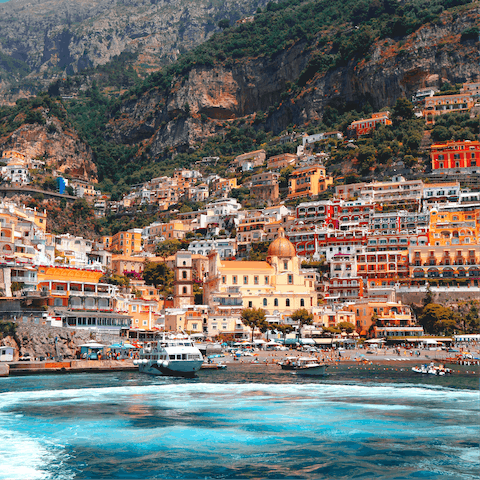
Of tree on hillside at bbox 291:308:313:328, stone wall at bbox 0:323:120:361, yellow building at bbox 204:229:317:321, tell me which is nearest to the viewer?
stone wall at bbox 0:323:120:361

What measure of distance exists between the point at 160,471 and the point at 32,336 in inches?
1691

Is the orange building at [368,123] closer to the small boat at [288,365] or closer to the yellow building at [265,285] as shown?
the yellow building at [265,285]

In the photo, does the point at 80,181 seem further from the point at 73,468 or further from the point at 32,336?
the point at 73,468

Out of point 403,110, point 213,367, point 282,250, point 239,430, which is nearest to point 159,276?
point 282,250

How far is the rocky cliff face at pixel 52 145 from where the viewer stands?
172m

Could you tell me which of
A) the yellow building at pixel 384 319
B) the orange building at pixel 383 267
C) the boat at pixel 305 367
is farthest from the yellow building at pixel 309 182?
the boat at pixel 305 367

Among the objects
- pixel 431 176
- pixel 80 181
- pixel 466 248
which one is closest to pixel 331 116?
pixel 431 176

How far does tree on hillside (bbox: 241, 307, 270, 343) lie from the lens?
3317 inches

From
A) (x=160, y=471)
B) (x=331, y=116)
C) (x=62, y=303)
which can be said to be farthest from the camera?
(x=331, y=116)

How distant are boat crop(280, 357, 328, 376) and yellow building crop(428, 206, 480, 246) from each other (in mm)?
44646

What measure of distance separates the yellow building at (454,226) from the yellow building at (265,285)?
68.5 feet

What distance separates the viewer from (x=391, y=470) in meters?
26.0

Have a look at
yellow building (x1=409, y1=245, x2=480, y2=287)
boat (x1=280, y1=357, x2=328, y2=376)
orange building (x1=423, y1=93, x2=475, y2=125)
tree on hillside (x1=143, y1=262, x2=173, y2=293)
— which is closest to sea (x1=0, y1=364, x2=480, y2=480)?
boat (x1=280, y1=357, x2=328, y2=376)

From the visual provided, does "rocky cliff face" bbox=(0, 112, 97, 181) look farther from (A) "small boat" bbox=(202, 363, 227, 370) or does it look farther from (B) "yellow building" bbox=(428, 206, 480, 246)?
(A) "small boat" bbox=(202, 363, 227, 370)
